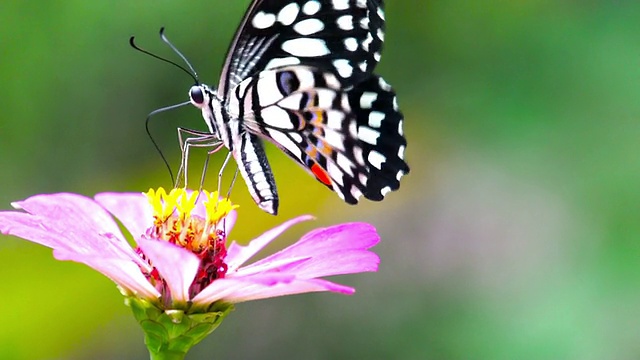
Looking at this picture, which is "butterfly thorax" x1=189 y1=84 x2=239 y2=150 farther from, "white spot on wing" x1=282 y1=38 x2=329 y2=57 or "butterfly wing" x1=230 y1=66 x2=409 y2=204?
"white spot on wing" x1=282 y1=38 x2=329 y2=57

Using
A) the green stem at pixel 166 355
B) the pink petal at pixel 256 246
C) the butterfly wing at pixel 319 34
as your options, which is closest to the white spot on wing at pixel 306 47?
the butterfly wing at pixel 319 34

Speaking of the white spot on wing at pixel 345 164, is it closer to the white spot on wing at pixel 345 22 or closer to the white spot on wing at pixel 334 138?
the white spot on wing at pixel 334 138

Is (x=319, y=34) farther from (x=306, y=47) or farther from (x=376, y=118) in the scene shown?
(x=376, y=118)

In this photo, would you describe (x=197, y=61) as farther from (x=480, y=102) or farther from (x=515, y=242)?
(x=515, y=242)

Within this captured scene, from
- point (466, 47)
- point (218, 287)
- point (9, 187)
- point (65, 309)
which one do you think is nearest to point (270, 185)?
point (218, 287)

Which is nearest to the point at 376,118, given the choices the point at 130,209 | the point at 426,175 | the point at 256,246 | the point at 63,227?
the point at 256,246

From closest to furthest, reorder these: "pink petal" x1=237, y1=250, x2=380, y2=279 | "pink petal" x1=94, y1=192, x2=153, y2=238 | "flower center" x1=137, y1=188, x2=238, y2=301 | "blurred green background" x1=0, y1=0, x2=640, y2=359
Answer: "pink petal" x1=237, y1=250, x2=380, y2=279, "flower center" x1=137, y1=188, x2=238, y2=301, "pink petal" x1=94, y1=192, x2=153, y2=238, "blurred green background" x1=0, y1=0, x2=640, y2=359

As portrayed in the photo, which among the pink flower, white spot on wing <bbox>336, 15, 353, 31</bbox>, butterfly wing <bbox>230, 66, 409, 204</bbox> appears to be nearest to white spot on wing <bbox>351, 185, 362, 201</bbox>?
butterfly wing <bbox>230, 66, 409, 204</bbox>
